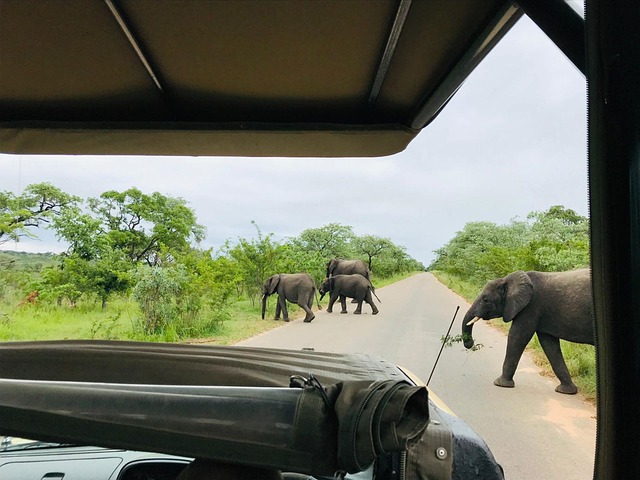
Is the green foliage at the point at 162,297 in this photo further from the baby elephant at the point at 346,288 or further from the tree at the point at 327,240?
the baby elephant at the point at 346,288

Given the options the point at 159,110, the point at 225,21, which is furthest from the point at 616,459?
the point at 159,110

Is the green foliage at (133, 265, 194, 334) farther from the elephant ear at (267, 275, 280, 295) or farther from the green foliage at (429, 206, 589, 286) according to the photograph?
the green foliage at (429, 206, 589, 286)

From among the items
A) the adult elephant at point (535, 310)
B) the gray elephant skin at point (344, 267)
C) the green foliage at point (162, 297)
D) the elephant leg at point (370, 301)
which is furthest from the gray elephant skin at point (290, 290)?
the adult elephant at point (535, 310)

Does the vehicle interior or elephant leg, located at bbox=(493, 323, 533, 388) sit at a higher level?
the vehicle interior

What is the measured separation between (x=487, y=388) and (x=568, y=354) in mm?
657

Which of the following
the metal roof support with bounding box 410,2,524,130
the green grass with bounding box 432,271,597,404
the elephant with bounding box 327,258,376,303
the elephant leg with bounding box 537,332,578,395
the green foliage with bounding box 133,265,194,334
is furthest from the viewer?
the elephant with bounding box 327,258,376,303

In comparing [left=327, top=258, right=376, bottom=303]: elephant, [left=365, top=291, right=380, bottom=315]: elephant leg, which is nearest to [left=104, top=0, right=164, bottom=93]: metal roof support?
[left=365, top=291, right=380, bottom=315]: elephant leg

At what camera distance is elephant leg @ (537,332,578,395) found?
2.51m

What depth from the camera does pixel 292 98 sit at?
1447 mm

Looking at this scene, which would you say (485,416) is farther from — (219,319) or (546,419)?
(219,319)

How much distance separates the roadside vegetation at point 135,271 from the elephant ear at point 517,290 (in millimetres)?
1496

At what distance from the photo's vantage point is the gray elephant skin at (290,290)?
5587 millimetres

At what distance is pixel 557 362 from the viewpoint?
328 cm

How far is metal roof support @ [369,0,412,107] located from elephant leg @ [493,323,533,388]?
2066 millimetres
